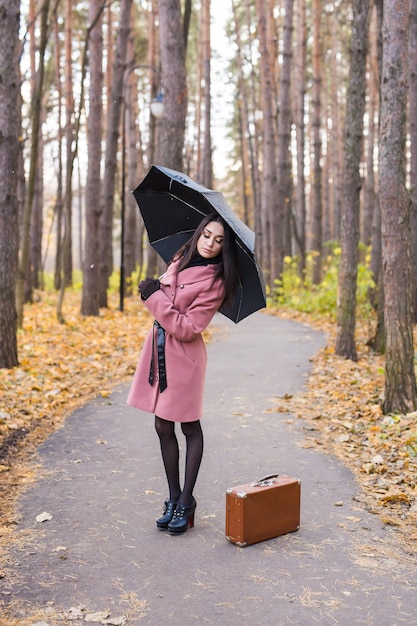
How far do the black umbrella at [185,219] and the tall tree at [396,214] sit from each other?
2841mm

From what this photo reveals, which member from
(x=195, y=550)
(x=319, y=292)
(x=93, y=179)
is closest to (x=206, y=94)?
(x=319, y=292)

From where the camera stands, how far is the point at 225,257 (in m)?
4.27

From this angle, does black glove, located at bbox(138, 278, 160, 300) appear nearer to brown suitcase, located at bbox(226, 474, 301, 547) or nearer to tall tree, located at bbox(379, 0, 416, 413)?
brown suitcase, located at bbox(226, 474, 301, 547)

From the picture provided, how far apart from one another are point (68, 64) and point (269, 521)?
1823cm

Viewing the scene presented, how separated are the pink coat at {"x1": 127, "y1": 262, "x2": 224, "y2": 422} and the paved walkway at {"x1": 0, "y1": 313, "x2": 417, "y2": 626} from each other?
31.3 inches

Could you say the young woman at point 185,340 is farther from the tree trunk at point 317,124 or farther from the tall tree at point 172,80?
the tree trunk at point 317,124

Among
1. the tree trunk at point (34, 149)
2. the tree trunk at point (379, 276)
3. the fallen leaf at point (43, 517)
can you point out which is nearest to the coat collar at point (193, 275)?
the fallen leaf at point (43, 517)

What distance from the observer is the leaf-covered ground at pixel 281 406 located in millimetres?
5211

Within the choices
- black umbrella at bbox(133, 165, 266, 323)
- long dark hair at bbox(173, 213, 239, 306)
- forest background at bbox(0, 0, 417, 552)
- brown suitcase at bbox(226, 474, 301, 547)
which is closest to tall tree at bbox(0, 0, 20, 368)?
forest background at bbox(0, 0, 417, 552)

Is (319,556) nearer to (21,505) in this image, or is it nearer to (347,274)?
(21,505)

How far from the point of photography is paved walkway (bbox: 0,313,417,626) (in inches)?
130

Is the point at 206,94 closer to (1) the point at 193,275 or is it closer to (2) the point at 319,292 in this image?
(2) the point at 319,292

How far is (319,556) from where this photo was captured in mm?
3980

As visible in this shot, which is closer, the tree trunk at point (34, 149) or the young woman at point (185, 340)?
the young woman at point (185, 340)
